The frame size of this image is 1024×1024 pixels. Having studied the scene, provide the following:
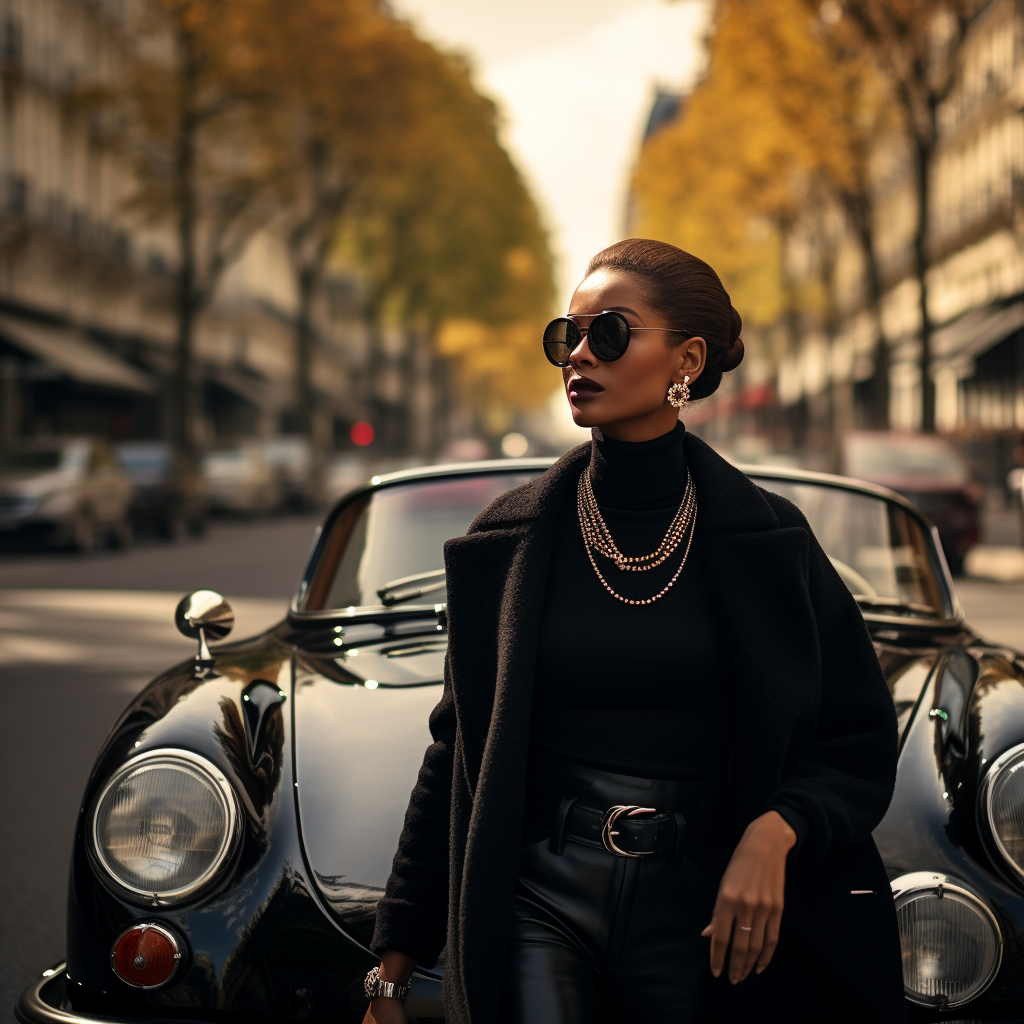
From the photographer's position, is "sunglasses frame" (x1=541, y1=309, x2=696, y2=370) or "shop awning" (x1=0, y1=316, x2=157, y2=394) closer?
"sunglasses frame" (x1=541, y1=309, x2=696, y2=370)

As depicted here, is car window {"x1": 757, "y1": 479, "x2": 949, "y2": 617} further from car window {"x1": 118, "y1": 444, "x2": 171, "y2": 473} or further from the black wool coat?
car window {"x1": 118, "y1": 444, "x2": 171, "y2": 473}

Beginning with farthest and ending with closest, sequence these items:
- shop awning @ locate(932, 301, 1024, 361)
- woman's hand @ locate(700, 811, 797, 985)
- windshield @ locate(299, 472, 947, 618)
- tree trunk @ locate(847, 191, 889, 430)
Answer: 1. shop awning @ locate(932, 301, 1024, 361)
2. tree trunk @ locate(847, 191, 889, 430)
3. windshield @ locate(299, 472, 947, 618)
4. woman's hand @ locate(700, 811, 797, 985)

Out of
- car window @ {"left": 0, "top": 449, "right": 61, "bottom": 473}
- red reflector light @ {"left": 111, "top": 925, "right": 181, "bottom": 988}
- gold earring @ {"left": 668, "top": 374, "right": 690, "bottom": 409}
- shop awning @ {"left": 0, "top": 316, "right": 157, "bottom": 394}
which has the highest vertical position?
shop awning @ {"left": 0, "top": 316, "right": 157, "bottom": 394}

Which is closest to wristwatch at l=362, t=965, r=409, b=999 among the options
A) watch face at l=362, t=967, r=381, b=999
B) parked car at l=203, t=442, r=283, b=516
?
watch face at l=362, t=967, r=381, b=999

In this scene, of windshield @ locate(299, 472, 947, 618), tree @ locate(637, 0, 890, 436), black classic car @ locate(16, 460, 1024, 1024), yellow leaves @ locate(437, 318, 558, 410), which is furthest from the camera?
yellow leaves @ locate(437, 318, 558, 410)

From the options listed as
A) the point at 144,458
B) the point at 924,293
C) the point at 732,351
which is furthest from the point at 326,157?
the point at 732,351

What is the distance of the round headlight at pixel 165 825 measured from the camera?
9.28ft

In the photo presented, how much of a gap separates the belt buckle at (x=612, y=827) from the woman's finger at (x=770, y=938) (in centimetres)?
18

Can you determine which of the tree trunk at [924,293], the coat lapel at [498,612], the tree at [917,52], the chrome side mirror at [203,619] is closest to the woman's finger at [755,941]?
the coat lapel at [498,612]

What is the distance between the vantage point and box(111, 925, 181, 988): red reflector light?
9.03 ft

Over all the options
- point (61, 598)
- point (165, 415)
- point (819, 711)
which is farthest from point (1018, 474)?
point (165, 415)

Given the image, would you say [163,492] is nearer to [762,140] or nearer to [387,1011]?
[762,140]

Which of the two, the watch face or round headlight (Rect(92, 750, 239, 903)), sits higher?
round headlight (Rect(92, 750, 239, 903))

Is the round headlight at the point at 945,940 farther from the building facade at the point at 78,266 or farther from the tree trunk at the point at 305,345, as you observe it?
the tree trunk at the point at 305,345
